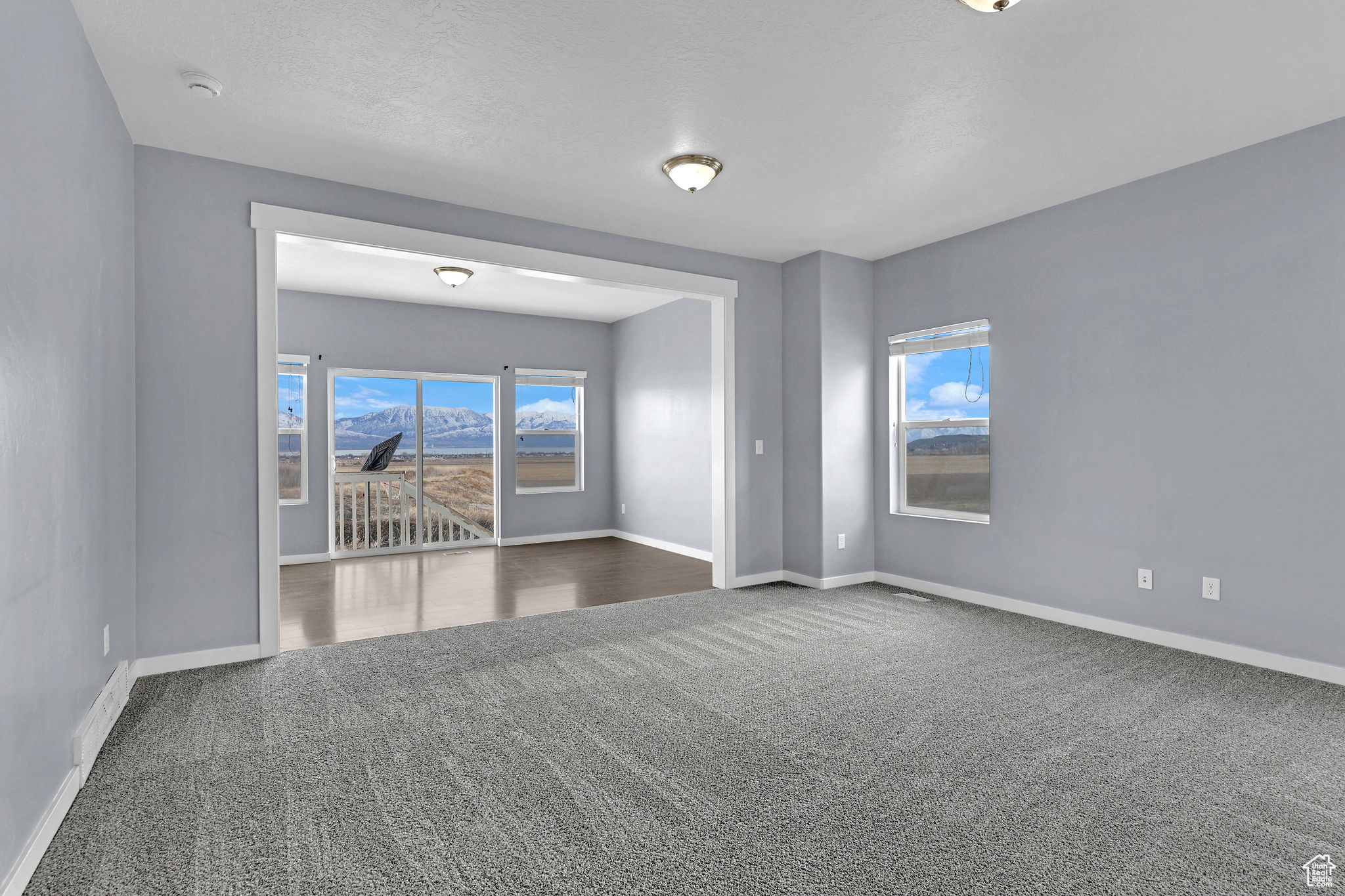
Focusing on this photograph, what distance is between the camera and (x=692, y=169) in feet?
A: 11.4

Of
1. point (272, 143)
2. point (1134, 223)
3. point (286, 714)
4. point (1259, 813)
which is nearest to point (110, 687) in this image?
point (286, 714)

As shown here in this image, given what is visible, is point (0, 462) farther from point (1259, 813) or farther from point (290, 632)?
point (1259, 813)

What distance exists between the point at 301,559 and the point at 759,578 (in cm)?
447

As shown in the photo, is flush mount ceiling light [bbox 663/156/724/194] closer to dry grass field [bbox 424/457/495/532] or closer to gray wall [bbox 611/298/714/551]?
gray wall [bbox 611/298/714/551]

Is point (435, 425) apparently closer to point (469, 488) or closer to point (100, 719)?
point (469, 488)

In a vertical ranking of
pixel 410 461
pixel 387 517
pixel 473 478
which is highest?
pixel 410 461

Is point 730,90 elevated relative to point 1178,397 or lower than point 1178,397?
elevated

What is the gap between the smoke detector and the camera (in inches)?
105

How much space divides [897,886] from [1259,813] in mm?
1263

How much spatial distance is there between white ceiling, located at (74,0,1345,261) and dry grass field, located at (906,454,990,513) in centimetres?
180

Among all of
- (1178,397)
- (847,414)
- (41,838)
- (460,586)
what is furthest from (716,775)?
(460,586)

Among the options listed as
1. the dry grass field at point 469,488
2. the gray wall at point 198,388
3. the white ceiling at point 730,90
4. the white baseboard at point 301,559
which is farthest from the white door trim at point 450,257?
the dry grass field at point 469,488

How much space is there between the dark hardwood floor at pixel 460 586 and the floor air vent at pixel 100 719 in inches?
34.6

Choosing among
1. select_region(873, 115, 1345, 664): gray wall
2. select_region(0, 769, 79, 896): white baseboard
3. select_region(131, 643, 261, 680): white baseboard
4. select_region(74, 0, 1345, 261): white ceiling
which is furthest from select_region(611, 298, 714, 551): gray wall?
select_region(0, 769, 79, 896): white baseboard
